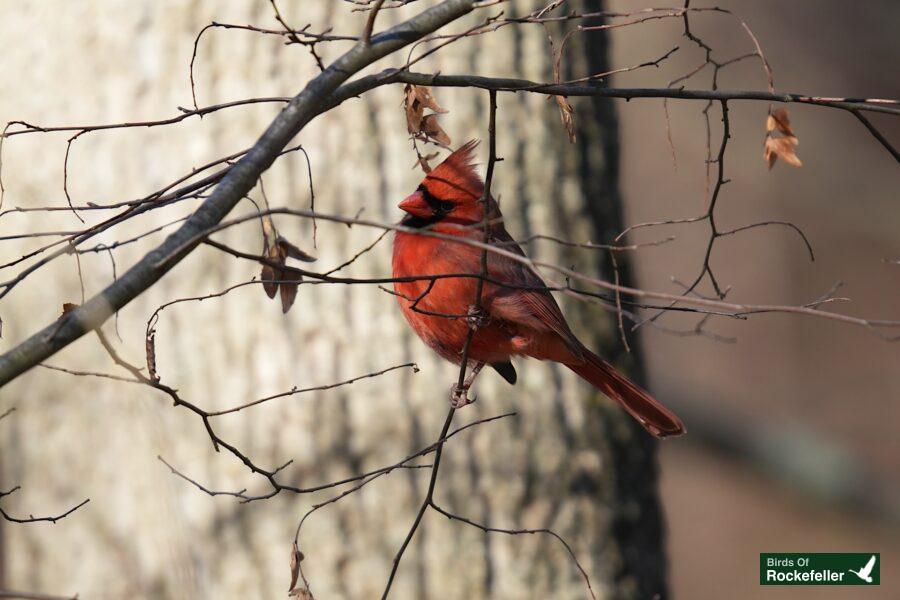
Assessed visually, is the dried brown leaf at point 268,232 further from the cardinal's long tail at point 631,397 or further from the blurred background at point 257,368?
the blurred background at point 257,368

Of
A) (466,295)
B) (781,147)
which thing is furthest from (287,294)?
(781,147)

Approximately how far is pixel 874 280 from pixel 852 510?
2230 millimetres

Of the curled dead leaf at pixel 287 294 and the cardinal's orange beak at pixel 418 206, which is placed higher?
the cardinal's orange beak at pixel 418 206

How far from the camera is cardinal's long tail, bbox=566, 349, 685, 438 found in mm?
3045

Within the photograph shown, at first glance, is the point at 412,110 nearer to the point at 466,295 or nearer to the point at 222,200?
the point at 222,200

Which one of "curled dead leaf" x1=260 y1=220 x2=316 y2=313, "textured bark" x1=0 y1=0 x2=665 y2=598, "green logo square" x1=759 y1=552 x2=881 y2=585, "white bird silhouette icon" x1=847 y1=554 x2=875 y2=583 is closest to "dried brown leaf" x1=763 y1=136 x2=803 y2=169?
"curled dead leaf" x1=260 y1=220 x2=316 y2=313

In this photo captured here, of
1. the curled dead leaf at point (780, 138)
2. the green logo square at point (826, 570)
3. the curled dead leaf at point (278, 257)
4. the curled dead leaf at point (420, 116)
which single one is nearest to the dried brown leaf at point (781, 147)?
the curled dead leaf at point (780, 138)

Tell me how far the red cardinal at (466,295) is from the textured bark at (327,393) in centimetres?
64

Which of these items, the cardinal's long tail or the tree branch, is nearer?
the tree branch

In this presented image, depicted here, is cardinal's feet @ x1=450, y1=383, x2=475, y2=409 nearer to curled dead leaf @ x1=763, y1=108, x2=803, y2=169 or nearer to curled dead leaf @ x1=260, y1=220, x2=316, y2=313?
curled dead leaf @ x1=260, y1=220, x2=316, y2=313

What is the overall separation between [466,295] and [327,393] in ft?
3.15

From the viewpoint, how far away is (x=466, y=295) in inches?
110

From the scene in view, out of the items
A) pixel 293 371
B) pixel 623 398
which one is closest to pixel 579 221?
pixel 623 398

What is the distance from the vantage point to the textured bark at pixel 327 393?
359 centimetres
